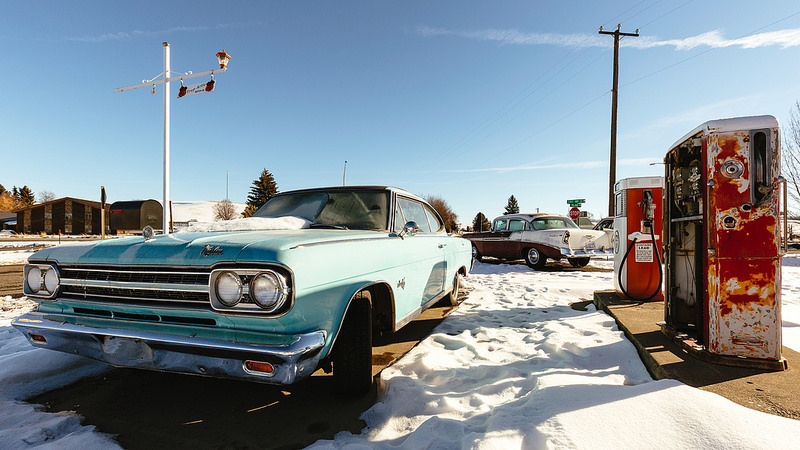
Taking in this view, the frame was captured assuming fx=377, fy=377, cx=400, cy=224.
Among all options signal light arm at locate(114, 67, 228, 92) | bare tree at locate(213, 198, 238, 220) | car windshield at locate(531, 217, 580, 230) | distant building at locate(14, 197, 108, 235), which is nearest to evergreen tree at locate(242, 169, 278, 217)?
bare tree at locate(213, 198, 238, 220)

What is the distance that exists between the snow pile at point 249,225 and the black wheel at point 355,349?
1.00m

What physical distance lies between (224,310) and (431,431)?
4.11ft

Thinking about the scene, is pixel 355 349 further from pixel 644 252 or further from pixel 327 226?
pixel 644 252

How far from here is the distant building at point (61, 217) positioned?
177 ft

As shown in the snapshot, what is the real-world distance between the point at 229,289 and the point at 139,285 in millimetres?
589

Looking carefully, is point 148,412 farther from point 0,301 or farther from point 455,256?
point 0,301

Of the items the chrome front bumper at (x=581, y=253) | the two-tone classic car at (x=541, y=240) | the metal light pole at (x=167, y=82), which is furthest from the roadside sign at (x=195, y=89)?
the chrome front bumper at (x=581, y=253)

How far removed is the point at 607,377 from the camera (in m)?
2.63

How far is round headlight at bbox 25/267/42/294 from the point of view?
2.35m

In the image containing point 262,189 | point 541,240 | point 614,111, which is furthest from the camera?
point 262,189

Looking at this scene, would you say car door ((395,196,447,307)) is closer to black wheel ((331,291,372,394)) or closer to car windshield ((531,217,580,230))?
black wheel ((331,291,372,394))

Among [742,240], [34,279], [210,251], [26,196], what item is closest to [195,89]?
[34,279]

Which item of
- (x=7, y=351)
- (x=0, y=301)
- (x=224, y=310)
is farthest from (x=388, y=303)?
(x=0, y=301)

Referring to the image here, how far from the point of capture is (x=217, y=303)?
1.88 metres
